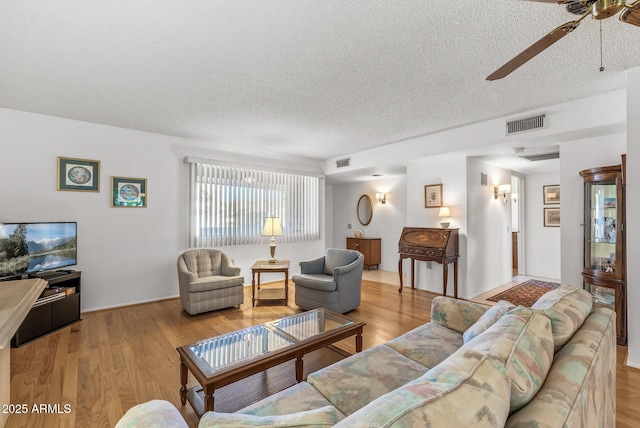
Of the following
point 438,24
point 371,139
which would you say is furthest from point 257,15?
point 371,139

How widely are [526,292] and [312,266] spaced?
11.7ft

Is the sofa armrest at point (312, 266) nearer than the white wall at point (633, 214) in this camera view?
No

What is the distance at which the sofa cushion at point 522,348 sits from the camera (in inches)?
33.7

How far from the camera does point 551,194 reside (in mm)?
5844

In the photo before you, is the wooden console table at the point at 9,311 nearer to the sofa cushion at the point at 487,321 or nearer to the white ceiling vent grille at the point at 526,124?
the sofa cushion at the point at 487,321

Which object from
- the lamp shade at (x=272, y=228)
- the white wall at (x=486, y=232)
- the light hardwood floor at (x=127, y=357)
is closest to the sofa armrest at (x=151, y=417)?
the light hardwood floor at (x=127, y=357)

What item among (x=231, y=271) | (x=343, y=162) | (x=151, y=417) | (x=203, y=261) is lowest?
(x=231, y=271)

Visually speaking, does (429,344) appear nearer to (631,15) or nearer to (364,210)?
(631,15)

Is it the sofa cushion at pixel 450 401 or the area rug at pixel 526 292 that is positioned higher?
the sofa cushion at pixel 450 401

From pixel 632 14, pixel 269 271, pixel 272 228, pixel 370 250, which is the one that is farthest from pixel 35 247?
pixel 370 250

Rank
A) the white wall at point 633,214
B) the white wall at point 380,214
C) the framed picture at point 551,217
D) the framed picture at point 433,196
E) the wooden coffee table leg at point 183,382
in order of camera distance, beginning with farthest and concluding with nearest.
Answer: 1. the white wall at point 380,214
2. the framed picture at point 551,217
3. the framed picture at point 433,196
4. the white wall at point 633,214
5. the wooden coffee table leg at point 183,382

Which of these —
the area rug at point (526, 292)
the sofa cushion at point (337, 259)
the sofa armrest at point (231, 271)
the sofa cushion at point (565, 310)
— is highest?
the sofa cushion at point (565, 310)

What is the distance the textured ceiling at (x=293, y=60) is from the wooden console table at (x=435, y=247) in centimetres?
168

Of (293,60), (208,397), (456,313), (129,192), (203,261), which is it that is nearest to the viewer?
(208,397)
